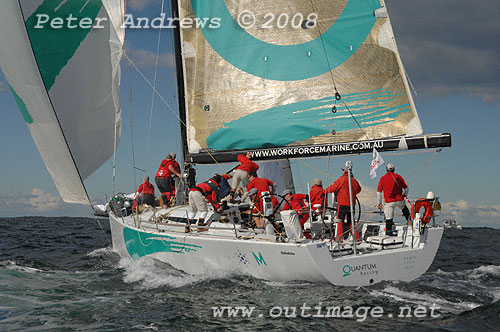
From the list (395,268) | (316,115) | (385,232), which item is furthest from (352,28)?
(395,268)

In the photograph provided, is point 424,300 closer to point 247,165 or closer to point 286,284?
point 286,284

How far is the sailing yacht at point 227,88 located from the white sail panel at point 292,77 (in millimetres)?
22

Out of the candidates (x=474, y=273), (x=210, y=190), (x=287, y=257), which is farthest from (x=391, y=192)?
(x=210, y=190)

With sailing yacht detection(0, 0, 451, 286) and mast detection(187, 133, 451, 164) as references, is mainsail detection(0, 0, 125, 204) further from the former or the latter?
mast detection(187, 133, 451, 164)

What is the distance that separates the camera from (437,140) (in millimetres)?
9867

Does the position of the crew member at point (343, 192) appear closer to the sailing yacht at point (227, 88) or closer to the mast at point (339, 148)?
the sailing yacht at point (227, 88)

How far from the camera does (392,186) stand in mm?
9539

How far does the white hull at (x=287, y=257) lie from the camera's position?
25.0 ft

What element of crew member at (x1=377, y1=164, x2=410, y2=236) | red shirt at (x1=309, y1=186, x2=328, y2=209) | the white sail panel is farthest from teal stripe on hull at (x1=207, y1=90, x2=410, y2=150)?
red shirt at (x1=309, y1=186, x2=328, y2=209)

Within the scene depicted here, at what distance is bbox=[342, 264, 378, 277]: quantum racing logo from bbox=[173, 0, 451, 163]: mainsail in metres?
3.11

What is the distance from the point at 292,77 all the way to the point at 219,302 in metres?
5.69

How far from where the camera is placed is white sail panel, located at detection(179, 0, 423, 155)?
35.2 feet

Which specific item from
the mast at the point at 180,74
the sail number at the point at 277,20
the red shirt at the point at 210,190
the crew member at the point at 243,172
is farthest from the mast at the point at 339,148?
the sail number at the point at 277,20

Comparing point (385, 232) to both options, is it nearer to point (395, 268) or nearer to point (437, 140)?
point (395, 268)
